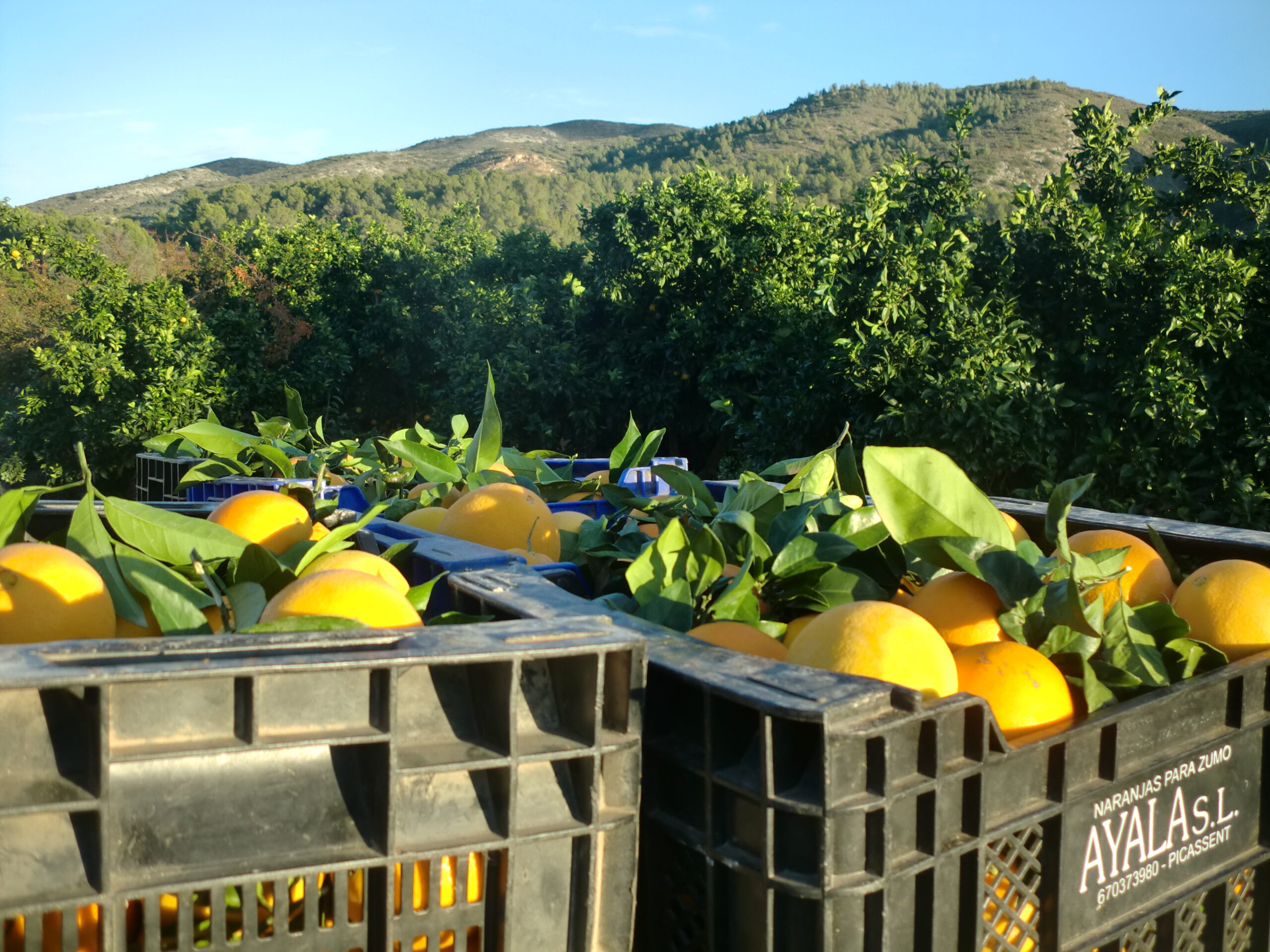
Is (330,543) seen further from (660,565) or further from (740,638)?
(740,638)

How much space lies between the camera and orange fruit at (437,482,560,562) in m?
1.70

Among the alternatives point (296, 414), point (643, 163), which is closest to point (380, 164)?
point (643, 163)

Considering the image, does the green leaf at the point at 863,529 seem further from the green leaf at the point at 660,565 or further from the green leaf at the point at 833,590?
the green leaf at the point at 660,565

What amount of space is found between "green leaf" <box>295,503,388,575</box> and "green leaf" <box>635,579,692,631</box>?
1.35ft

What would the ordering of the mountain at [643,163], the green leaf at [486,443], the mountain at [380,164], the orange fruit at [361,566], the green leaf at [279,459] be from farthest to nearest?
the mountain at [380,164] → the mountain at [643,163] → the green leaf at [279,459] → the green leaf at [486,443] → the orange fruit at [361,566]

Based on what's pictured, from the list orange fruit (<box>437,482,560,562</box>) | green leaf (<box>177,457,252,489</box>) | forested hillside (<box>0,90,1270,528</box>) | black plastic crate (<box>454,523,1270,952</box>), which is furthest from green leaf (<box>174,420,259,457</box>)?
forested hillside (<box>0,90,1270,528</box>)

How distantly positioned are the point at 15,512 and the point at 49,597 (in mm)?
370

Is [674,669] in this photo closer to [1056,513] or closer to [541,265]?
[1056,513]

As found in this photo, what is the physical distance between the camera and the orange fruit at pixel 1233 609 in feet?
4.27

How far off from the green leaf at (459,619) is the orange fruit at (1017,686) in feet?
1.70

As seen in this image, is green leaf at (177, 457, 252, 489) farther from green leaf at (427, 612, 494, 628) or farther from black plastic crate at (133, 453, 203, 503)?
green leaf at (427, 612, 494, 628)

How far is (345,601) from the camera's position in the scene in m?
1.03

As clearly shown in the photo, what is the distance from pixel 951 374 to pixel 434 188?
157ft

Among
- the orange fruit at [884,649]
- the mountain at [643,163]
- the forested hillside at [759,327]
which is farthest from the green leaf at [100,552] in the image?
the mountain at [643,163]
